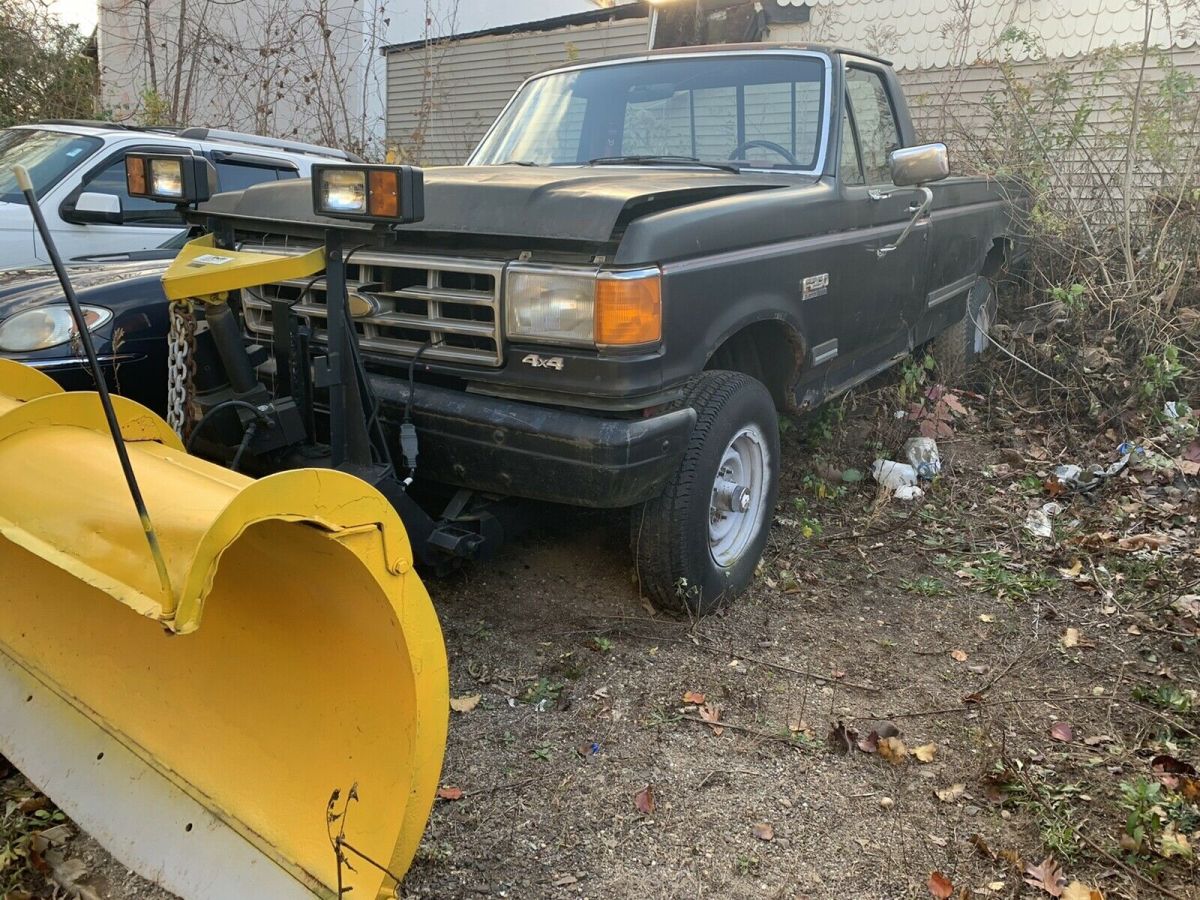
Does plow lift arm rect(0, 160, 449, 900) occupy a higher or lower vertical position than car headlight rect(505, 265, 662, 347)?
lower

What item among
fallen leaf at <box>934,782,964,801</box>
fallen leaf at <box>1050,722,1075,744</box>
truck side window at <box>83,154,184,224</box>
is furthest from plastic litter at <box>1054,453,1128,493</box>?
truck side window at <box>83,154,184,224</box>

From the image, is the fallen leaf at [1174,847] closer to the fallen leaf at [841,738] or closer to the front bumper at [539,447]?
the fallen leaf at [841,738]

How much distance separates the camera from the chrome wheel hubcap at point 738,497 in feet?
12.1

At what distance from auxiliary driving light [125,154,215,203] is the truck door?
102 inches

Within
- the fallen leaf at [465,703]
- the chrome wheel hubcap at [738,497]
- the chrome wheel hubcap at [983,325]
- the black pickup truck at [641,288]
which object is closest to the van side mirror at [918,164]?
the black pickup truck at [641,288]

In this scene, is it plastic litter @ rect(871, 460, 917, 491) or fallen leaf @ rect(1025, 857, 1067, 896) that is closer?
fallen leaf @ rect(1025, 857, 1067, 896)

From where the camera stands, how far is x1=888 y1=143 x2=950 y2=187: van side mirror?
4.19m

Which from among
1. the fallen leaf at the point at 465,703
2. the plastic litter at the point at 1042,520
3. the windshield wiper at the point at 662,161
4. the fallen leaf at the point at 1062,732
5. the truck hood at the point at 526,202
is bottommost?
the fallen leaf at the point at 1062,732

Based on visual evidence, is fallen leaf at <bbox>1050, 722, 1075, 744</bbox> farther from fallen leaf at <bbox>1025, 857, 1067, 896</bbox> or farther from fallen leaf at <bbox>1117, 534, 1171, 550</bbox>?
fallen leaf at <bbox>1117, 534, 1171, 550</bbox>

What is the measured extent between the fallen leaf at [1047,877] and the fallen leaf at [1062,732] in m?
0.63

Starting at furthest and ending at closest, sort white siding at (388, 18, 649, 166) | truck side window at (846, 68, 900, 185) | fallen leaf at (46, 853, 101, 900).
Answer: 1. white siding at (388, 18, 649, 166)
2. truck side window at (846, 68, 900, 185)
3. fallen leaf at (46, 853, 101, 900)

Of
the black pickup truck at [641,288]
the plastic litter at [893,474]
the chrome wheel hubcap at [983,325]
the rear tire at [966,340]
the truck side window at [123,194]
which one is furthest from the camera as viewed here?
the chrome wheel hubcap at [983,325]

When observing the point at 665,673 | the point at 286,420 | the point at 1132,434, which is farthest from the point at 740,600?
the point at 1132,434

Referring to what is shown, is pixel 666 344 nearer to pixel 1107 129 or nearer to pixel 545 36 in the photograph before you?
pixel 1107 129
